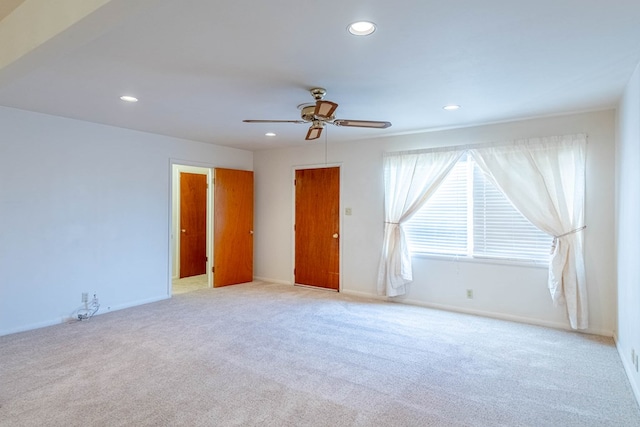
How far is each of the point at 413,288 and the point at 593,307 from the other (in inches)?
79.0

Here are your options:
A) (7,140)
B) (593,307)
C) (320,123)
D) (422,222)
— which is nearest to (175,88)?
(320,123)

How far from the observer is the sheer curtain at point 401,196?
4.84 meters

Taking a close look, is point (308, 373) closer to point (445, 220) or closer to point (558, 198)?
point (445, 220)

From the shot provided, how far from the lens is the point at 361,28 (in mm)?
2133

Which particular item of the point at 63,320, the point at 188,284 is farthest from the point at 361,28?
the point at 188,284

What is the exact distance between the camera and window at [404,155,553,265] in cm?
428

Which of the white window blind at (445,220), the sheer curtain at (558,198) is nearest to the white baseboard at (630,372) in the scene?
the sheer curtain at (558,198)

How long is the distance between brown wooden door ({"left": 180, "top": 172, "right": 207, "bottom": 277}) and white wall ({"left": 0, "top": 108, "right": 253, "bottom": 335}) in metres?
1.68

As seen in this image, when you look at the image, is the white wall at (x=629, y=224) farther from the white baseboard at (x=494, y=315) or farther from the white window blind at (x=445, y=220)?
the white window blind at (x=445, y=220)

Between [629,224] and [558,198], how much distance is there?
1.07 meters

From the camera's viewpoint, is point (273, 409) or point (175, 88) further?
point (175, 88)

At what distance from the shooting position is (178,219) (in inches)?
279

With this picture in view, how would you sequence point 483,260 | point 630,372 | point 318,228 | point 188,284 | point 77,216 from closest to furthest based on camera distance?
point 630,372
point 77,216
point 483,260
point 318,228
point 188,284

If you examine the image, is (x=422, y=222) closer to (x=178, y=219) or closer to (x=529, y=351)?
(x=529, y=351)
